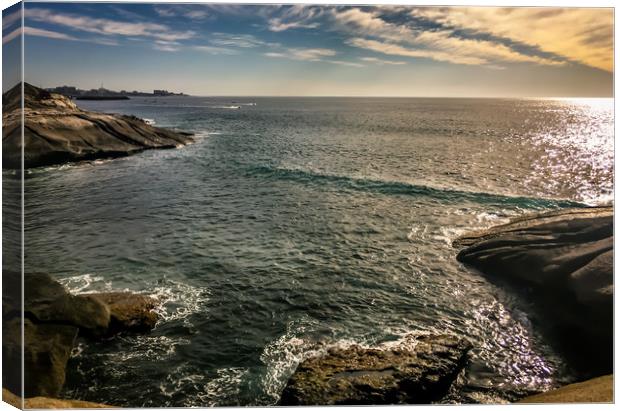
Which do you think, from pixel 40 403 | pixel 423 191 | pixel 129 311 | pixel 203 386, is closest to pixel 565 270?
pixel 203 386

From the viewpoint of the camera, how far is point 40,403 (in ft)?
26.7

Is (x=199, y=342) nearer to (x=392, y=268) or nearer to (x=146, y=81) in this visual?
(x=392, y=268)

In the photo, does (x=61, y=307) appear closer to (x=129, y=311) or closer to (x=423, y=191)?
(x=129, y=311)

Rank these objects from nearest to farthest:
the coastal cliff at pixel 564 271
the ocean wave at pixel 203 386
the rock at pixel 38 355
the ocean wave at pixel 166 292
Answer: the rock at pixel 38 355 < the ocean wave at pixel 203 386 < the coastal cliff at pixel 564 271 < the ocean wave at pixel 166 292

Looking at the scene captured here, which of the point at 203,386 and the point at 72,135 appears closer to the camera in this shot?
the point at 203,386

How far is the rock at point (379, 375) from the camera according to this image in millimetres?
8711

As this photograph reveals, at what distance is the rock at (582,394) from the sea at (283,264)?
0.57 metres

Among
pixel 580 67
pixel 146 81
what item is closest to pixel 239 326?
pixel 146 81

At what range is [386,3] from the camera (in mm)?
9766

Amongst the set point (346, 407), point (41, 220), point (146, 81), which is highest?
point (146, 81)

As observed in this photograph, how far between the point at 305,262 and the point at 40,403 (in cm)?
879

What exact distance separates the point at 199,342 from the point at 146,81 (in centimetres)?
819

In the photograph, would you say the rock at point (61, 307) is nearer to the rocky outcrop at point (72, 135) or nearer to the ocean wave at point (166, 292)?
the ocean wave at point (166, 292)

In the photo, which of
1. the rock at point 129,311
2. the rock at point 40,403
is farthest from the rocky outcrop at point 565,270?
the rock at point 40,403
